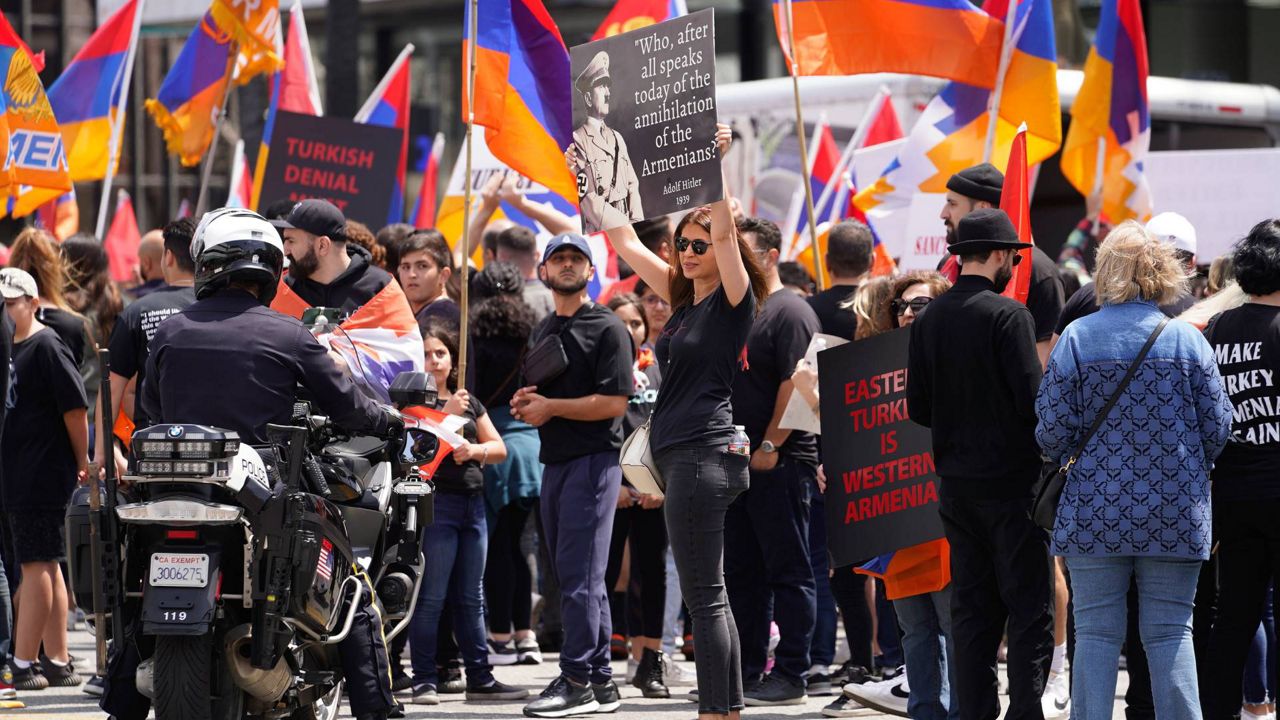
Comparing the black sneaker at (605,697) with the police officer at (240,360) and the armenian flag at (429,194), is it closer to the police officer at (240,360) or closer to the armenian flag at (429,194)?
the police officer at (240,360)

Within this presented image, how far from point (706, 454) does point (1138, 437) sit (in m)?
1.61

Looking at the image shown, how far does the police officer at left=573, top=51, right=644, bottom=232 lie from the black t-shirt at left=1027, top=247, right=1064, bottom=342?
190 cm

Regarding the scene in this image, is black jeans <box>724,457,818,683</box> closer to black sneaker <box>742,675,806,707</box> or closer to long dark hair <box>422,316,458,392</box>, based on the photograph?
black sneaker <box>742,675,806,707</box>

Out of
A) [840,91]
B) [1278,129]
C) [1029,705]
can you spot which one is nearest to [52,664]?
[1029,705]

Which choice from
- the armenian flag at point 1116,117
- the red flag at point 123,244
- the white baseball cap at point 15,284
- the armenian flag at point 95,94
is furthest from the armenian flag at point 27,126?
the red flag at point 123,244

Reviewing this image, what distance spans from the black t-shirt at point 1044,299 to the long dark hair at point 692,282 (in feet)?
4.67

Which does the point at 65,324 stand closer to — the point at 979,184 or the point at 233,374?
the point at 233,374

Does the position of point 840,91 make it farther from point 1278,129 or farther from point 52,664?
point 52,664

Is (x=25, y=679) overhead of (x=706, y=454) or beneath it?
beneath

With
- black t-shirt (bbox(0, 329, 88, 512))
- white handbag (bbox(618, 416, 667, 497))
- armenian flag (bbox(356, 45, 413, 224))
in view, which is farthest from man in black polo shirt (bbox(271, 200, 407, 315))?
armenian flag (bbox(356, 45, 413, 224))

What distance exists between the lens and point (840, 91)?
676 inches

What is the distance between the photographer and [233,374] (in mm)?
6203

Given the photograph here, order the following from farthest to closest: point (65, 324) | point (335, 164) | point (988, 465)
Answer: point (335, 164)
point (65, 324)
point (988, 465)

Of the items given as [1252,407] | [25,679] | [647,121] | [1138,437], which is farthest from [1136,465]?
[25,679]
